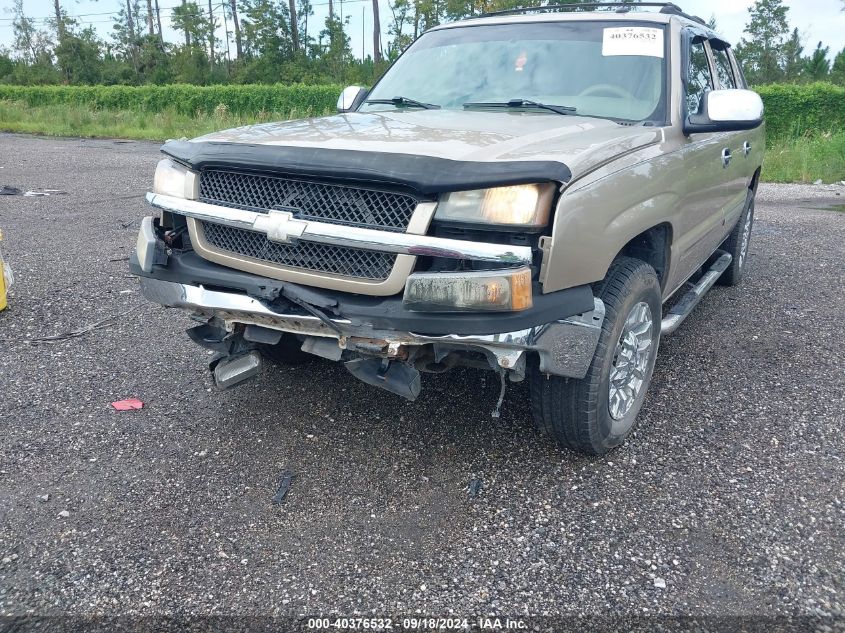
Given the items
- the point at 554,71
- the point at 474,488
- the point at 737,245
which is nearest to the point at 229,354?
the point at 474,488

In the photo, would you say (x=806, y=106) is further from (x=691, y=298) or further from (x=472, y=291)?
(x=472, y=291)

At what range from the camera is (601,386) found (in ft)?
9.13

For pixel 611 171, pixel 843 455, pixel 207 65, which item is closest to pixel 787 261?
pixel 843 455

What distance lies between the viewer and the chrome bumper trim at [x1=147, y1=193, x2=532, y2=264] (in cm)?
232

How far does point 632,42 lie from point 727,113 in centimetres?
66

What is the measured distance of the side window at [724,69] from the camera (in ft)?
15.3

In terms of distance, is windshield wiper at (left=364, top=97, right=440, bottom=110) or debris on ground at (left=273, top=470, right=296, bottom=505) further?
windshield wiper at (left=364, top=97, right=440, bottom=110)

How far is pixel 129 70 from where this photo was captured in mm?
57000

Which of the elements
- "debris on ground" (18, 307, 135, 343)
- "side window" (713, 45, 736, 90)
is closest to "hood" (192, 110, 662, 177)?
"side window" (713, 45, 736, 90)

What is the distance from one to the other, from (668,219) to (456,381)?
4.56 ft

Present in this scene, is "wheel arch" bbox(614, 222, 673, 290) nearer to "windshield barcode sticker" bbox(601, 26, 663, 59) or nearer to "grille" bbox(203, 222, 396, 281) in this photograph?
"windshield barcode sticker" bbox(601, 26, 663, 59)

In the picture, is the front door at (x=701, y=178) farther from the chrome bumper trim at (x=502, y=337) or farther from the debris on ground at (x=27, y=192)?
the debris on ground at (x=27, y=192)

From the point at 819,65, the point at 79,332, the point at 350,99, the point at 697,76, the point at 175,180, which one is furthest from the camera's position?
the point at 819,65

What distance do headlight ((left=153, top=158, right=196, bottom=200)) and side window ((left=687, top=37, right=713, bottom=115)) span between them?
2488 millimetres
